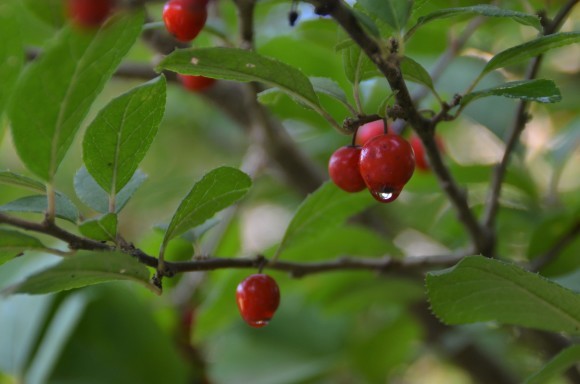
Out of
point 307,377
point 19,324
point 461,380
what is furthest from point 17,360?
point 461,380

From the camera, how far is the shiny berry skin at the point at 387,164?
846 mm

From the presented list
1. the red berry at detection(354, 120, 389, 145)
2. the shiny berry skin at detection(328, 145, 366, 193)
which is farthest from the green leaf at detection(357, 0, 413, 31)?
the red berry at detection(354, 120, 389, 145)

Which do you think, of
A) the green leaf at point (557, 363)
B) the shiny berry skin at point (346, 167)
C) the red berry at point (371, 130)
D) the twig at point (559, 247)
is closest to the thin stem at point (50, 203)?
the shiny berry skin at point (346, 167)

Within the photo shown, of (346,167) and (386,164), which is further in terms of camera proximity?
(346,167)

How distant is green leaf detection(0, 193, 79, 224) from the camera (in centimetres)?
88

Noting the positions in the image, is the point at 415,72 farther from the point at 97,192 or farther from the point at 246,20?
the point at 97,192

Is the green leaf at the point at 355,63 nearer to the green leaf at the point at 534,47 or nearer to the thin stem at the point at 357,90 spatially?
the thin stem at the point at 357,90

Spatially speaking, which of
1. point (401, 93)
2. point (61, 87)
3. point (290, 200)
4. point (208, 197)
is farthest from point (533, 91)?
point (290, 200)

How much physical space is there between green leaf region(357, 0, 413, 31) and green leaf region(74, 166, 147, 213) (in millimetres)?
395

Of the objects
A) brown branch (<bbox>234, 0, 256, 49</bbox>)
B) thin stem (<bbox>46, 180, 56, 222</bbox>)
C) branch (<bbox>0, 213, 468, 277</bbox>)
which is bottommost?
branch (<bbox>0, 213, 468, 277</bbox>)

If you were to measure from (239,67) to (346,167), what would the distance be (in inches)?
8.2

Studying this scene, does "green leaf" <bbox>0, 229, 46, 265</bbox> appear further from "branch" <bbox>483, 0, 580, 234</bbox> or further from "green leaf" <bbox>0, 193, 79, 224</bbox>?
"branch" <bbox>483, 0, 580, 234</bbox>

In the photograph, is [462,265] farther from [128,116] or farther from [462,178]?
[462,178]

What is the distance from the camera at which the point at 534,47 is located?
874mm
